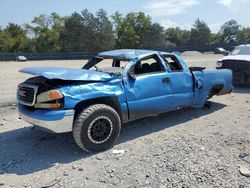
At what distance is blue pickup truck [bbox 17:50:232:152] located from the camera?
4703 millimetres

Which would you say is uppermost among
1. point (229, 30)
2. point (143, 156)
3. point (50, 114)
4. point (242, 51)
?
point (229, 30)

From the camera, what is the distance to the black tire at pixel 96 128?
188 inches

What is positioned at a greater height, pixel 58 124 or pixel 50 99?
pixel 50 99

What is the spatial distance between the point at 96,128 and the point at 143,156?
895mm

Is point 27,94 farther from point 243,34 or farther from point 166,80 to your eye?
point 243,34

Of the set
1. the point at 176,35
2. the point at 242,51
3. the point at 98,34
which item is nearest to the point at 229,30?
the point at 176,35

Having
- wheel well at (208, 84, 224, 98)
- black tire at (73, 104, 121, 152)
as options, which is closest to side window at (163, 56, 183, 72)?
wheel well at (208, 84, 224, 98)

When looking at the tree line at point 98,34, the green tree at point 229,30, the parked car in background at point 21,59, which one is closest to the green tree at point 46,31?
the tree line at point 98,34

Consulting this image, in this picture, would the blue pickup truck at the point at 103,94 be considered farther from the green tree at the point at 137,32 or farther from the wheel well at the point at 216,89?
the green tree at the point at 137,32

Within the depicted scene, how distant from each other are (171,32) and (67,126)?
94.7 meters

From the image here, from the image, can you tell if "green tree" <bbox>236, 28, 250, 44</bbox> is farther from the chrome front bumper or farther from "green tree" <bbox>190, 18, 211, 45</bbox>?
the chrome front bumper

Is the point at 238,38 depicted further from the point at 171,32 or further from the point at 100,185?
the point at 100,185

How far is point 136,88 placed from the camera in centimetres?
558

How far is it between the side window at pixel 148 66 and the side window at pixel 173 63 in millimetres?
309
